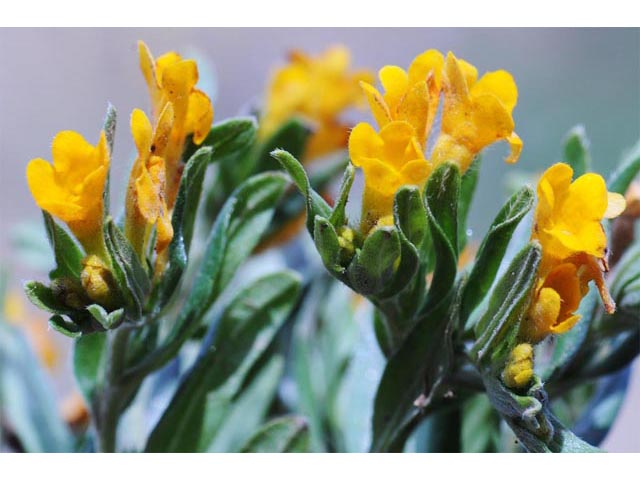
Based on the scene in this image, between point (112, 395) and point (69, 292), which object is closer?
point (69, 292)

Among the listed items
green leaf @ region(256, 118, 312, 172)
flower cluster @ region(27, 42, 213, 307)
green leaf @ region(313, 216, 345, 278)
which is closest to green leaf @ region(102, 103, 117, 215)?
flower cluster @ region(27, 42, 213, 307)

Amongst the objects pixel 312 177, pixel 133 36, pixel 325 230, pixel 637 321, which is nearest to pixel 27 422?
pixel 312 177

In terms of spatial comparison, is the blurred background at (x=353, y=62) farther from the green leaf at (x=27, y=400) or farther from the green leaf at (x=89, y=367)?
the green leaf at (x=89, y=367)

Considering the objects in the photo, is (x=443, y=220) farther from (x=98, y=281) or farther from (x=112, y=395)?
(x=112, y=395)

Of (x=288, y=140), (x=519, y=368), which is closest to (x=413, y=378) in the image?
(x=519, y=368)

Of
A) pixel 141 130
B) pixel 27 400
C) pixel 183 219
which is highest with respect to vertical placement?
pixel 141 130

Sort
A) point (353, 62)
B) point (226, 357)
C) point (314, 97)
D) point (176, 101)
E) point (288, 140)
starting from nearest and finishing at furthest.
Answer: point (176, 101) < point (226, 357) < point (288, 140) < point (314, 97) < point (353, 62)

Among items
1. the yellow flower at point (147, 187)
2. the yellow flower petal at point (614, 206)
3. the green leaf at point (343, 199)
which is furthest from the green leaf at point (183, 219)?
the yellow flower petal at point (614, 206)
